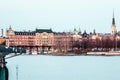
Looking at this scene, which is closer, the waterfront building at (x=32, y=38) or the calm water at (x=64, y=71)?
the calm water at (x=64, y=71)

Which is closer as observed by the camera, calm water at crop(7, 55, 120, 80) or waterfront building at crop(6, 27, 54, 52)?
calm water at crop(7, 55, 120, 80)

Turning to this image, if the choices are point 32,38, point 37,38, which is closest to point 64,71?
point 37,38

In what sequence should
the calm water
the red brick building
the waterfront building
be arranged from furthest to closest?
1. the waterfront building
2. the red brick building
3. the calm water

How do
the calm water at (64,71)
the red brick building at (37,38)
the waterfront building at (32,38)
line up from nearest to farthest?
the calm water at (64,71) → the red brick building at (37,38) → the waterfront building at (32,38)

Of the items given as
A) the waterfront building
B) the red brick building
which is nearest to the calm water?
the red brick building

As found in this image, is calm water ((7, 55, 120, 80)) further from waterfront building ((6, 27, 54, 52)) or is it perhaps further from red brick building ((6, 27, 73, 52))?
waterfront building ((6, 27, 54, 52))

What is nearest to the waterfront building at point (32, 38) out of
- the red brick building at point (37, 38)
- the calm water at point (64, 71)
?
the red brick building at point (37, 38)

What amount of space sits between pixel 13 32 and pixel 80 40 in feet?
47.4

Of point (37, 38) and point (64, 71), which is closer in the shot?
point (64, 71)

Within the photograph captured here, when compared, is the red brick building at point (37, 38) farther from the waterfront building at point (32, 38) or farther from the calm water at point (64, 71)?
the calm water at point (64, 71)

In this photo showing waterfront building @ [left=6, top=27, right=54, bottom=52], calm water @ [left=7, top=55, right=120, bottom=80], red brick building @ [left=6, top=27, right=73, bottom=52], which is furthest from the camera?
waterfront building @ [left=6, top=27, right=54, bottom=52]

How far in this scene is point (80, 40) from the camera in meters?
106

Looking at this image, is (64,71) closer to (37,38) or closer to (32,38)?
(37,38)

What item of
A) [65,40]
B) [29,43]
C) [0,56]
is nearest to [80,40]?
[65,40]
